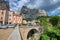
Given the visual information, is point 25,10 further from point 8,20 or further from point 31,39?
point 31,39

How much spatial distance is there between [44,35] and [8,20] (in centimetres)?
1734

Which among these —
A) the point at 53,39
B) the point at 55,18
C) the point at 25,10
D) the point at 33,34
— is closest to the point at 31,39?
the point at 33,34

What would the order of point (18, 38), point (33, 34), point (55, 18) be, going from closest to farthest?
point (18, 38)
point (33, 34)
point (55, 18)

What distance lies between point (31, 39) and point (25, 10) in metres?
35.3

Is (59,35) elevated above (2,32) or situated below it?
below

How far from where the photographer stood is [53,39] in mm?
31219

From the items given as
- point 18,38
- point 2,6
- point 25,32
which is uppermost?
point 2,6

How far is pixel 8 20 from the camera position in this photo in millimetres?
45719

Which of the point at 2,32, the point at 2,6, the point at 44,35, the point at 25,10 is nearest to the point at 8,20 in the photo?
the point at 2,6

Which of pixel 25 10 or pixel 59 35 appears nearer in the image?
pixel 59 35

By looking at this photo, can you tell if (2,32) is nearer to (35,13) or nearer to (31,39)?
(31,39)

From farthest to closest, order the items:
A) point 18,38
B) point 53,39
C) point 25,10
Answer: point 25,10, point 53,39, point 18,38

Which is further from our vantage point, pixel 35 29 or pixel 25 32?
pixel 35 29

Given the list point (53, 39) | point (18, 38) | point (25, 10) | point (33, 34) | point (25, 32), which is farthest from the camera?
Answer: point (25, 10)
